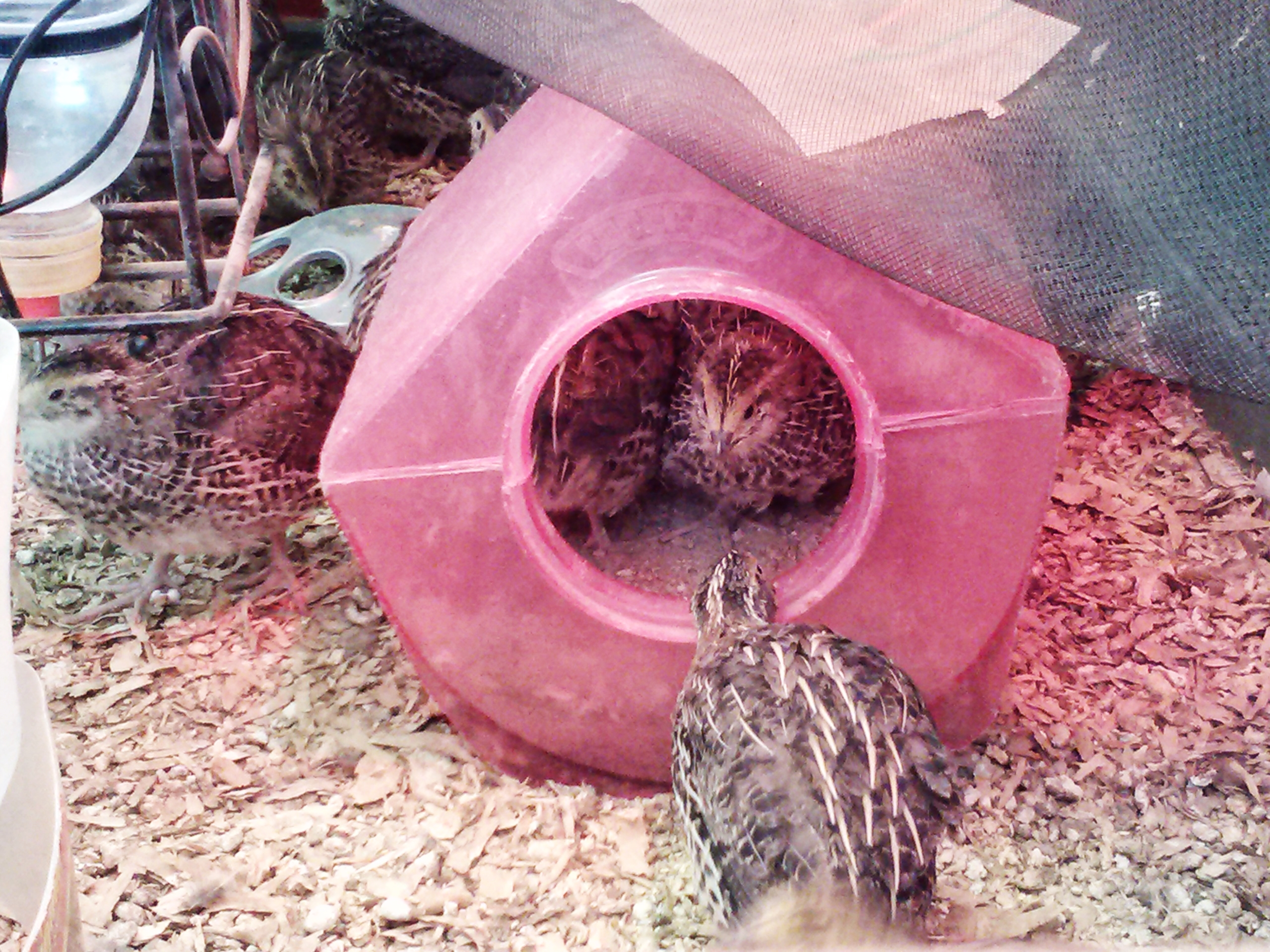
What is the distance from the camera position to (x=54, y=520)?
298 cm

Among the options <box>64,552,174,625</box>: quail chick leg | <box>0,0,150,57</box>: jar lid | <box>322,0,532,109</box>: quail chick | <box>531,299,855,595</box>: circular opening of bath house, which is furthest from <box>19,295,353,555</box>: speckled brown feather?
<box>322,0,532,109</box>: quail chick

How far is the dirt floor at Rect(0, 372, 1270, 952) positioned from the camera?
6.47 ft

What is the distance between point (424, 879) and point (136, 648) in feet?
3.29

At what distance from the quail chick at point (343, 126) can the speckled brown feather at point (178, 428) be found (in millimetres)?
1800

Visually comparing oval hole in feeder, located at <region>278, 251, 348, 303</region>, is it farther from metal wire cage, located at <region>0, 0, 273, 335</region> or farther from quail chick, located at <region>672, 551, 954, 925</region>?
quail chick, located at <region>672, 551, 954, 925</region>

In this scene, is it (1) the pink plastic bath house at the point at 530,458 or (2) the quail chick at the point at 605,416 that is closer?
(1) the pink plastic bath house at the point at 530,458

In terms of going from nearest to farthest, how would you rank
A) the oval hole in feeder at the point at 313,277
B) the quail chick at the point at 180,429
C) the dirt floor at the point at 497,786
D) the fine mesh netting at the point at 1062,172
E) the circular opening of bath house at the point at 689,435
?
the fine mesh netting at the point at 1062,172, the dirt floor at the point at 497,786, the quail chick at the point at 180,429, the circular opening of bath house at the point at 689,435, the oval hole in feeder at the point at 313,277

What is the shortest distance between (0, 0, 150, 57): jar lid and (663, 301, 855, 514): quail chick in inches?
54.8

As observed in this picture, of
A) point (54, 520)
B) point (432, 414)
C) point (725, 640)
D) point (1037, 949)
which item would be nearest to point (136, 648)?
point (54, 520)

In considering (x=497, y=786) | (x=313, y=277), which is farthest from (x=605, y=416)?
(x=313, y=277)

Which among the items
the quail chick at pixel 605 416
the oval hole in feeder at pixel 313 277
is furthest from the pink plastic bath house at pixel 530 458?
the oval hole in feeder at pixel 313 277

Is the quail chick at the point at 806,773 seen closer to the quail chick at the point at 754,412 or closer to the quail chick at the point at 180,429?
the quail chick at the point at 754,412

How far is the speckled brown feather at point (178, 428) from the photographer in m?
2.44

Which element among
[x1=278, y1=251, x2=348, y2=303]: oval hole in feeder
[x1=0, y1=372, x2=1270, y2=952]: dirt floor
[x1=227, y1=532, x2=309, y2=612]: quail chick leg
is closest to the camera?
[x1=0, y1=372, x2=1270, y2=952]: dirt floor
